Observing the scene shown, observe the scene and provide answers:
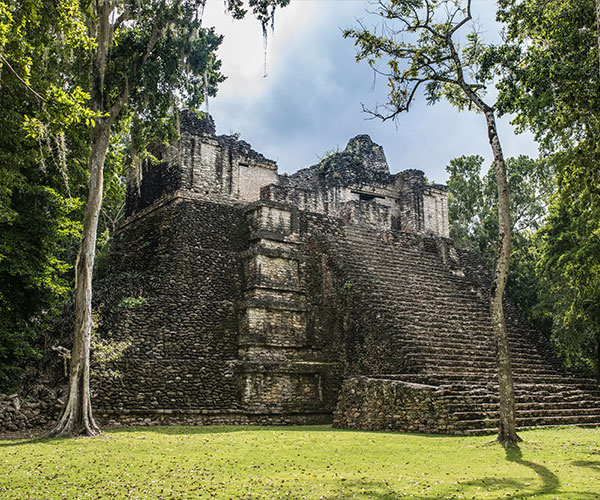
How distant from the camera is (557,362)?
13.6 meters

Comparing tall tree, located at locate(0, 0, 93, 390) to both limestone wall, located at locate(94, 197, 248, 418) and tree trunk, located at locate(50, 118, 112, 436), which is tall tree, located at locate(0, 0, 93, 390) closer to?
tree trunk, located at locate(50, 118, 112, 436)

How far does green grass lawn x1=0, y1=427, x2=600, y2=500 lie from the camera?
4.86 meters

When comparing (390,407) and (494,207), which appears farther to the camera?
(494,207)

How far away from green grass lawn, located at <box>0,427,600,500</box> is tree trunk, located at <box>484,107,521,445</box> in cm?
31

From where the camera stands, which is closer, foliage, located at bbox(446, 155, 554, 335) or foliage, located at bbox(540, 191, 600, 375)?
foliage, located at bbox(540, 191, 600, 375)

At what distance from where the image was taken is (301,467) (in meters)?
6.02

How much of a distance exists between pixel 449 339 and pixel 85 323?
7.24 meters

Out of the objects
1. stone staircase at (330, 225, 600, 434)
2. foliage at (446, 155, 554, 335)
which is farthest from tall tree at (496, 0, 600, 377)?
foliage at (446, 155, 554, 335)

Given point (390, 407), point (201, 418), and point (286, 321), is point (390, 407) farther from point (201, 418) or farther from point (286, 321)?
point (286, 321)

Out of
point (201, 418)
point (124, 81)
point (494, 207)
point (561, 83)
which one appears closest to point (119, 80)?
point (124, 81)

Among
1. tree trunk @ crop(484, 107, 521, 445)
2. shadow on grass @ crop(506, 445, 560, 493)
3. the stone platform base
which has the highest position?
tree trunk @ crop(484, 107, 521, 445)

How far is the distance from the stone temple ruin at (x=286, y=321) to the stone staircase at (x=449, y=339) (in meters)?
0.04

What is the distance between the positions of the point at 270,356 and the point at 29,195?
568 centimetres

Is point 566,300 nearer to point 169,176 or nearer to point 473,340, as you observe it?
point 473,340
